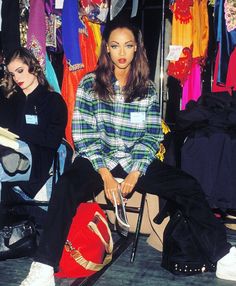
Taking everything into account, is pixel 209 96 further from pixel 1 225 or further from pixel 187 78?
pixel 1 225

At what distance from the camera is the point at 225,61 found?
3.42m

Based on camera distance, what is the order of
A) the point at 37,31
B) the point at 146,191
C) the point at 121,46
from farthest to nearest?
the point at 37,31 < the point at 121,46 < the point at 146,191

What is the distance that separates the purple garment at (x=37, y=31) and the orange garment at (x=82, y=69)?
0.23m

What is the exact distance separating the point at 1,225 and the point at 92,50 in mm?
1705

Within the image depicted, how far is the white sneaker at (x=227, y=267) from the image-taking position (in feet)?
7.78

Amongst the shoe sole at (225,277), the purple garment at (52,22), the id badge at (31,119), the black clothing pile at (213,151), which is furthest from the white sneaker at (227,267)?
the purple garment at (52,22)

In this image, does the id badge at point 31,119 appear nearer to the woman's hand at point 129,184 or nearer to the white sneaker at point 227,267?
the woman's hand at point 129,184

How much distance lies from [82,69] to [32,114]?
0.77 metres

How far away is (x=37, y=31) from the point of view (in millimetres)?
3512

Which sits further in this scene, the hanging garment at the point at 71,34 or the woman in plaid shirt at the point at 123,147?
the hanging garment at the point at 71,34

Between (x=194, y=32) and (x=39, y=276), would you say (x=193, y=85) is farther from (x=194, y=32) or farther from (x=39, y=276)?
(x=39, y=276)

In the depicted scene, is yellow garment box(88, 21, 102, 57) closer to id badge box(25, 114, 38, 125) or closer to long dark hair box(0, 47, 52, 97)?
long dark hair box(0, 47, 52, 97)

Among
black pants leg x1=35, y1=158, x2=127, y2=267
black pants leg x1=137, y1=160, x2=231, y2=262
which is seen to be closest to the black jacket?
black pants leg x1=35, y1=158, x2=127, y2=267

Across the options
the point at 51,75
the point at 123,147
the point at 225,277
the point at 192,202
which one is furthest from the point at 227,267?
the point at 51,75
